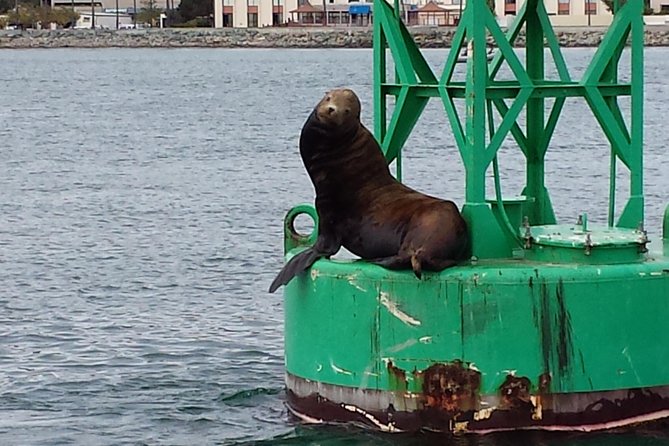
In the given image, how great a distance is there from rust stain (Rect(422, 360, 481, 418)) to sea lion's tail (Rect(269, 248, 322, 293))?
127cm

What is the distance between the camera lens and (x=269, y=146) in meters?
52.1

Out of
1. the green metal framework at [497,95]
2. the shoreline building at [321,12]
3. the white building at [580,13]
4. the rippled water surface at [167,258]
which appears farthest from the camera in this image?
the shoreline building at [321,12]

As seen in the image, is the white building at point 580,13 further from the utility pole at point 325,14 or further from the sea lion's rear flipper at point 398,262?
the sea lion's rear flipper at point 398,262

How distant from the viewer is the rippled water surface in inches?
624

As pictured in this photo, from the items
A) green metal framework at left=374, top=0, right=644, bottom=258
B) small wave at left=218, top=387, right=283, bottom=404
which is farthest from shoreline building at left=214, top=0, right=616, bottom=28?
green metal framework at left=374, top=0, right=644, bottom=258

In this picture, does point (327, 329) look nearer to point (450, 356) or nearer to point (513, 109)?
→ point (450, 356)

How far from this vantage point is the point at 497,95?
13.9 metres

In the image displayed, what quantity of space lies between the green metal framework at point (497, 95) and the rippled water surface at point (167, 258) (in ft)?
5.89

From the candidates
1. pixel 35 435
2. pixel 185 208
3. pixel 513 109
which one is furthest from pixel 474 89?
pixel 185 208

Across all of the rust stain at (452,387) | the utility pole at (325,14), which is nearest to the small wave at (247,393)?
the rust stain at (452,387)

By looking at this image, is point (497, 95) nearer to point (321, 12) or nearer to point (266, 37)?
point (266, 37)

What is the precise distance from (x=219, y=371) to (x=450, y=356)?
4.82 metres

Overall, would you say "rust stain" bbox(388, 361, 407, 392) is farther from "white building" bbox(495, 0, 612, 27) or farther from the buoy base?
"white building" bbox(495, 0, 612, 27)

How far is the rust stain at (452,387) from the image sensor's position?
43.2 feet
